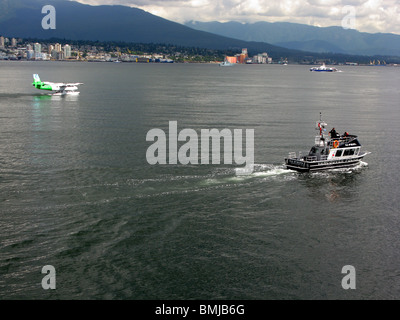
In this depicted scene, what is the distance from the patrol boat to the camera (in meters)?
58.6

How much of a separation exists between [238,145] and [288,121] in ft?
92.9

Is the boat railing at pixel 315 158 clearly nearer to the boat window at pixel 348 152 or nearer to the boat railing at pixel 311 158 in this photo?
the boat railing at pixel 311 158

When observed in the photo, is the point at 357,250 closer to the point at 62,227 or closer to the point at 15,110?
the point at 62,227

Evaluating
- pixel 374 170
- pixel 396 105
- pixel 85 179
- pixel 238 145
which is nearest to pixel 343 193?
pixel 374 170

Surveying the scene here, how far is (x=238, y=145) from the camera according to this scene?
68438 millimetres

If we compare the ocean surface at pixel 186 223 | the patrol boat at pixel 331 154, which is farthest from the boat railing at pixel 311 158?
the ocean surface at pixel 186 223
